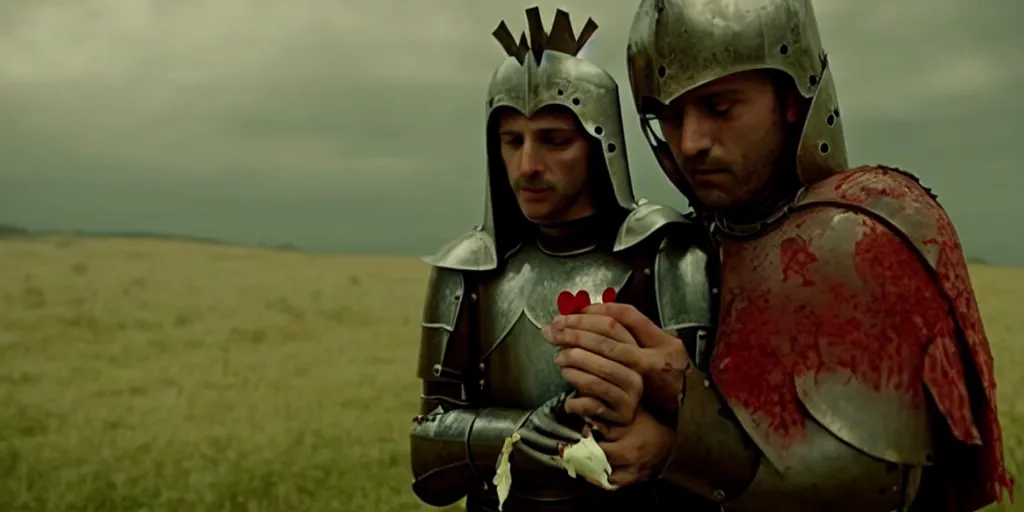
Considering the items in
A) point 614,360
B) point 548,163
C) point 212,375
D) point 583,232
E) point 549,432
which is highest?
point 548,163

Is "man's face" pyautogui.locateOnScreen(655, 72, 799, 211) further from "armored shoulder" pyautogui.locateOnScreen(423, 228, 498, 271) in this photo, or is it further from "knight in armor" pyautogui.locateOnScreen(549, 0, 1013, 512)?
"armored shoulder" pyautogui.locateOnScreen(423, 228, 498, 271)

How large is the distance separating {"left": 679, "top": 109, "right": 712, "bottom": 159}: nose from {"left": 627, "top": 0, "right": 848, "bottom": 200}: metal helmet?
0.05m

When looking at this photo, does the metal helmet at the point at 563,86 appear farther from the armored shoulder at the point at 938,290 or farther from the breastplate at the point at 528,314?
the armored shoulder at the point at 938,290

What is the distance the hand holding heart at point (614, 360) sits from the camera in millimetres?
1625

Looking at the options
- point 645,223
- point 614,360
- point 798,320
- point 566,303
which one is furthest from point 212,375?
point 798,320

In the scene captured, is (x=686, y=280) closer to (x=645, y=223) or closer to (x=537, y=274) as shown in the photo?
(x=645, y=223)

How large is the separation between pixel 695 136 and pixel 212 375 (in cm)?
334

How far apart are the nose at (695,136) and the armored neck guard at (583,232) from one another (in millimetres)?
467

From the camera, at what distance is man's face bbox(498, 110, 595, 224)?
7.16ft

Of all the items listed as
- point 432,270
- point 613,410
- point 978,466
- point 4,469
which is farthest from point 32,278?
point 978,466

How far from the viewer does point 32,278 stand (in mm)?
4840

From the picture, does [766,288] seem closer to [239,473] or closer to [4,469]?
[239,473]

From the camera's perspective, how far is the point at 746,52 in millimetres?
1793

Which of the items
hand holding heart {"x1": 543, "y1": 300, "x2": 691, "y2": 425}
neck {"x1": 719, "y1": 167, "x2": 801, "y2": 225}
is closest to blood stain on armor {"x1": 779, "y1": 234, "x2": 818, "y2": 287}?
neck {"x1": 719, "y1": 167, "x2": 801, "y2": 225}
